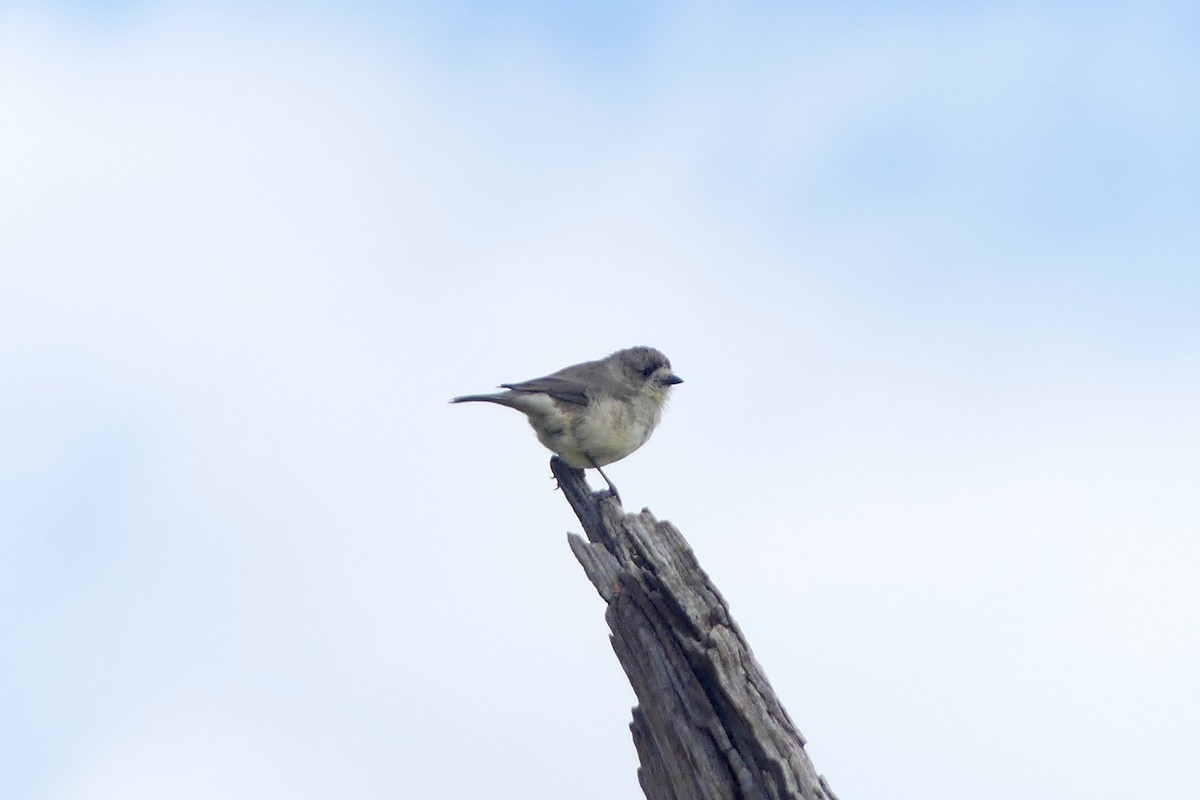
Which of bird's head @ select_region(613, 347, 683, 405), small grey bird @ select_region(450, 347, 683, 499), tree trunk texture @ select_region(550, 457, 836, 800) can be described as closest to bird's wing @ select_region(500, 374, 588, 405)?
small grey bird @ select_region(450, 347, 683, 499)

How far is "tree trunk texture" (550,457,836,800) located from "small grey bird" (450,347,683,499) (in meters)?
3.07

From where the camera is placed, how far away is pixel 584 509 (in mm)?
9312

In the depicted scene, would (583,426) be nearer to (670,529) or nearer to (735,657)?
(670,529)

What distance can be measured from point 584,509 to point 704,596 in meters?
2.06

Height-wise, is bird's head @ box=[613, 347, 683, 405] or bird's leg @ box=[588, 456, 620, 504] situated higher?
bird's head @ box=[613, 347, 683, 405]

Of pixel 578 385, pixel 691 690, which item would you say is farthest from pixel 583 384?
pixel 691 690

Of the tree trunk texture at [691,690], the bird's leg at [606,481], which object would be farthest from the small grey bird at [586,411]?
the tree trunk texture at [691,690]

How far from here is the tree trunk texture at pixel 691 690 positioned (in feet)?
22.7

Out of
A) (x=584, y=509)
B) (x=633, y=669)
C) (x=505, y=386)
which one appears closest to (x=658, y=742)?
(x=633, y=669)

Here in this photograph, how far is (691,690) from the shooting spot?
7.16m

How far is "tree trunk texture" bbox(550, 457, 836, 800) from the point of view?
6930mm

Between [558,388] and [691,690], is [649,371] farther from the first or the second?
[691,690]

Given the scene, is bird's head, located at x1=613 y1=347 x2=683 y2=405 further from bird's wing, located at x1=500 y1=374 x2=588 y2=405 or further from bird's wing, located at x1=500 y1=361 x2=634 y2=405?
bird's wing, located at x1=500 y1=374 x2=588 y2=405

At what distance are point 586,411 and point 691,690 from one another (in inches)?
169
